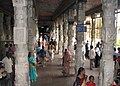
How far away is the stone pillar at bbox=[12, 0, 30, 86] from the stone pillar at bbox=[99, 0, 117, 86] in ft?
9.46

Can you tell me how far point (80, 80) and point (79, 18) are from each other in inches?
327

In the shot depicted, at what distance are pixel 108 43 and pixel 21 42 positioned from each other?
3.24 metres

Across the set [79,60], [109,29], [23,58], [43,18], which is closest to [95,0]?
[79,60]

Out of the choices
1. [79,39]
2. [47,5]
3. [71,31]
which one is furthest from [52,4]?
[79,39]

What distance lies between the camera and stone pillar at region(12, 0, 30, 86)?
407 inches

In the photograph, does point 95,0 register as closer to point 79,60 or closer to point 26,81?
point 79,60

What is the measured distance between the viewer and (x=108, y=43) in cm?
1102

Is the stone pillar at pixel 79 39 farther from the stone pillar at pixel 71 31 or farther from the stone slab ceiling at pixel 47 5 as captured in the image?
the stone slab ceiling at pixel 47 5

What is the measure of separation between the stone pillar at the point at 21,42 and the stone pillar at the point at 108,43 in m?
2.88

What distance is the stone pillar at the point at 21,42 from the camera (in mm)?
10336

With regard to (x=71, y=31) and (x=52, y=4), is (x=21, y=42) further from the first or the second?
(x=52, y=4)

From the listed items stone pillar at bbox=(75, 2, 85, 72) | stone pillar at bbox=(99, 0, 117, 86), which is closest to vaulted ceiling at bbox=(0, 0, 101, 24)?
stone pillar at bbox=(75, 2, 85, 72)

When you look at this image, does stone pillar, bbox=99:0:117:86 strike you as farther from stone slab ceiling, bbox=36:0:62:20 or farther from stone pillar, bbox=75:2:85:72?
stone slab ceiling, bbox=36:0:62:20

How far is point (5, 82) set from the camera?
39.1ft
